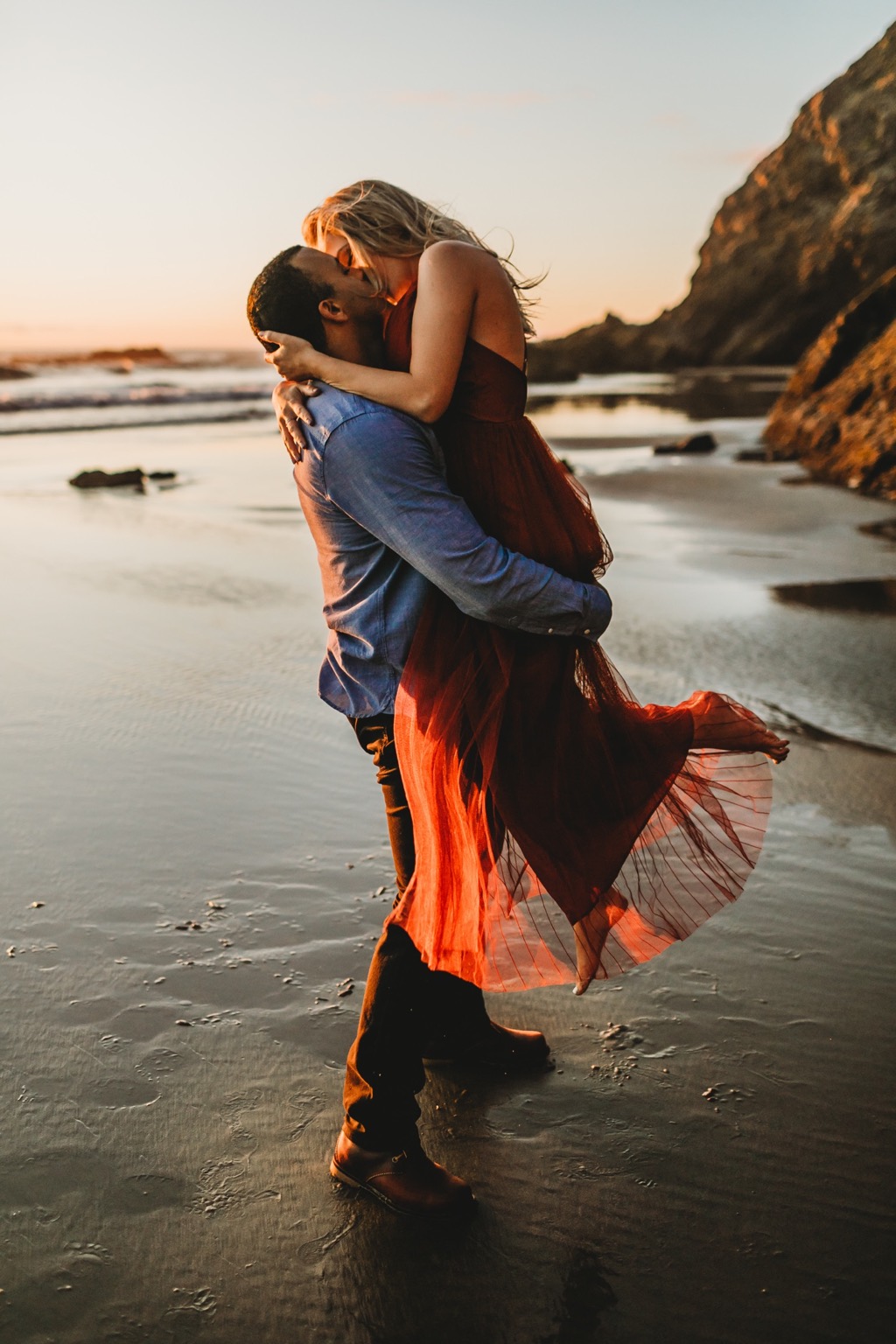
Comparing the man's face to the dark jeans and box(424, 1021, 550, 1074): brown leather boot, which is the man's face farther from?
box(424, 1021, 550, 1074): brown leather boot

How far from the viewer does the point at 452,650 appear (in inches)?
91.4

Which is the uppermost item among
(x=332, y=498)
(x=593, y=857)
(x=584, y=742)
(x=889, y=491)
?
(x=332, y=498)

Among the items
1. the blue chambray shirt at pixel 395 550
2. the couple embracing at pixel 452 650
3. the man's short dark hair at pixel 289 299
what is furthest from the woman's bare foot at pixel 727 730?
the man's short dark hair at pixel 289 299

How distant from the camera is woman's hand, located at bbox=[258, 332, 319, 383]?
2.32 metres

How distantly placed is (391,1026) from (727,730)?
98 centimetres

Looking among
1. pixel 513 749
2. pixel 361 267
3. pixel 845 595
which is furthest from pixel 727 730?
pixel 845 595

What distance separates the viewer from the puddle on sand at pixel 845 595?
734 centimetres

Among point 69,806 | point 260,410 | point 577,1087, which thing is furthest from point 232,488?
point 260,410

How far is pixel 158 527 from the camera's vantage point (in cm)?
1060

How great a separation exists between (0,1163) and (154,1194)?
0.36 metres

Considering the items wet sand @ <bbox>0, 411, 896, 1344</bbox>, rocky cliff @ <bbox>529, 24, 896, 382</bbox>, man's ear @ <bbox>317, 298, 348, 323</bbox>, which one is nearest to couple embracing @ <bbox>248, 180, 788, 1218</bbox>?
man's ear @ <bbox>317, 298, 348, 323</bbox>

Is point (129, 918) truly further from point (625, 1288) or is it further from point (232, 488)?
point (232, 488)

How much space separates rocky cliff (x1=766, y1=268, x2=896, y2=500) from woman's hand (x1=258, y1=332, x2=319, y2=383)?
10438 millimetres

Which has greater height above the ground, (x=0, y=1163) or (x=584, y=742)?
(x=584, y=742)
